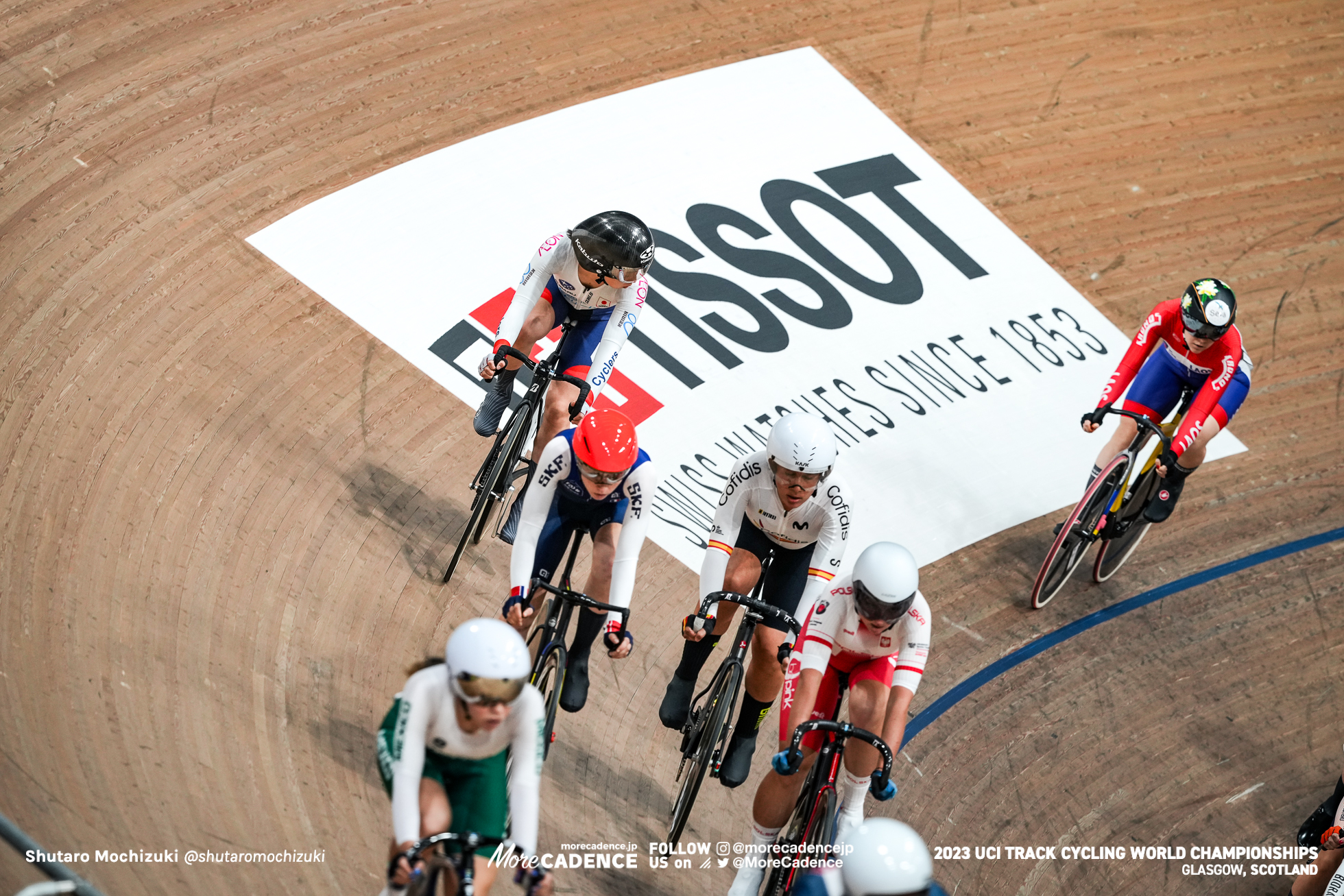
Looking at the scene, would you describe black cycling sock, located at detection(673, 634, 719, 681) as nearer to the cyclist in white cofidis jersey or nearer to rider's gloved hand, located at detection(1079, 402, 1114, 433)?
the cyclist in white cofidis jersey

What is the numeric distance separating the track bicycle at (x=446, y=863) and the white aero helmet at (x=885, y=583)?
1.54m

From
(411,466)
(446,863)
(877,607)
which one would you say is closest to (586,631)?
(877,607)

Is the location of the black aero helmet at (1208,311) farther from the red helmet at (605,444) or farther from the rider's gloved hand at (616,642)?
the rider's gloved hand at (616,642)

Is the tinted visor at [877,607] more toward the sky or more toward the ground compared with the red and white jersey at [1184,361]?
more toward the ground

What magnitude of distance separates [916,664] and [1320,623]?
407 centimetres

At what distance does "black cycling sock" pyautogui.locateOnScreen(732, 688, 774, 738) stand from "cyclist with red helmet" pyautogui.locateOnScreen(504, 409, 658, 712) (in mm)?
653

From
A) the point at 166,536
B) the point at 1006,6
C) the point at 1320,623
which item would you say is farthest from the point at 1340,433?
the point at 166,536

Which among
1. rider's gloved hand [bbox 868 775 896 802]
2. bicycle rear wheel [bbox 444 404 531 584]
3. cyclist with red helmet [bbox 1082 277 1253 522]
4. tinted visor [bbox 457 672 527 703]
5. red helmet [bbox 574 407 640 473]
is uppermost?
cyclist with red helmet [bbox 1082 277 1253 522]

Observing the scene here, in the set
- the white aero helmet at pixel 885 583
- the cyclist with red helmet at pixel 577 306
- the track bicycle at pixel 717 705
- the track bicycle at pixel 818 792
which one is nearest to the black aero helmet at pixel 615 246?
the cyclist with red helmet at pixel 577 306

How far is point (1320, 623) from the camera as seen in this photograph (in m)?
7.59

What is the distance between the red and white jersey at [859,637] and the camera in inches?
184

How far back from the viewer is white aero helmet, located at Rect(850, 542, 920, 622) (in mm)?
4418

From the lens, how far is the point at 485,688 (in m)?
3.49

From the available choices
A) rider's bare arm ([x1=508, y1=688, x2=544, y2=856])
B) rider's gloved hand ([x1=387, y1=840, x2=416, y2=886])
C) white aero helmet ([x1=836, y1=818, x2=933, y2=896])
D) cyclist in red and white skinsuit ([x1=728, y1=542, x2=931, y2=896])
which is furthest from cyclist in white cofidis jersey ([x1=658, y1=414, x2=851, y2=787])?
rider's gloved hand ([x1=387, y1=840, x2=416, y2=886])
